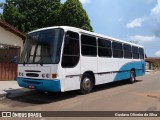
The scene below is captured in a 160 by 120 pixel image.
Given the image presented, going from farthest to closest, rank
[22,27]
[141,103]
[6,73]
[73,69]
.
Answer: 1. [22,27]
2. [6,73]
3. [73,69]
4. [141,103]

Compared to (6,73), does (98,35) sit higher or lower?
higher

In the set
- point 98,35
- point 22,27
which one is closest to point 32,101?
point 98,35

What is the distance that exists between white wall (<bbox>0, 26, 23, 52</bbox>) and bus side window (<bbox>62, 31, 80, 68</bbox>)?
352 inches

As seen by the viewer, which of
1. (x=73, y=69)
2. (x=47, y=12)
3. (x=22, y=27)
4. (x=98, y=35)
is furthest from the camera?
(x=47, y=12)

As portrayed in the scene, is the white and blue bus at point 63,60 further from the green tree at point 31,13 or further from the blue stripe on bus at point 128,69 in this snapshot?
the green tree at point 31,13

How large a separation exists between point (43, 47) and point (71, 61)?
1.28 meters

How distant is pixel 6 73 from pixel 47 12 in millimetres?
19897

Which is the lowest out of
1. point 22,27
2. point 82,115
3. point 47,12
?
point 82,115

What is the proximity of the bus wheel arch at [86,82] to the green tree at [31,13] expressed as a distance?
22.1m

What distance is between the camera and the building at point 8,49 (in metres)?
16.8

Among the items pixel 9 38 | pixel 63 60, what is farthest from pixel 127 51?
pixel 9 38

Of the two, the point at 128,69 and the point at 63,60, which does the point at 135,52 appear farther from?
the point at 63,60

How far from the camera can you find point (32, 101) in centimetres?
997

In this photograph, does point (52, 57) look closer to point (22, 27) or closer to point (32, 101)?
point (32, 101)
